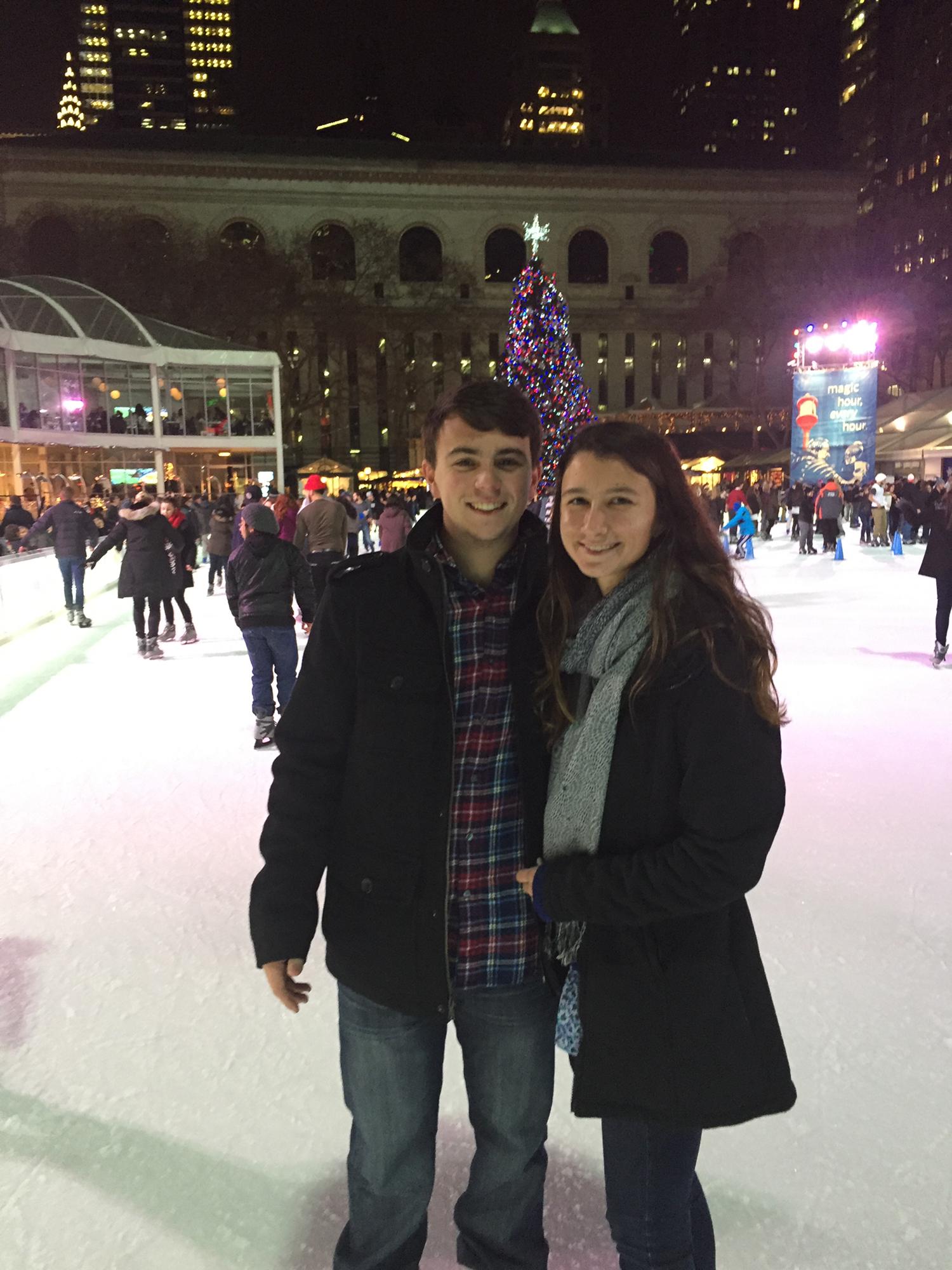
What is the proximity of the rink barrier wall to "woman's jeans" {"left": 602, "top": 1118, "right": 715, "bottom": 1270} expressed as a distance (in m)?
8.29

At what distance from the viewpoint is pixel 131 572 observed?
7.77 meters

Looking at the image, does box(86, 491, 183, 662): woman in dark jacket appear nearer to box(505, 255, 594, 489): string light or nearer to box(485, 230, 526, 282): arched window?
box(505, 255, 594, 489): string light

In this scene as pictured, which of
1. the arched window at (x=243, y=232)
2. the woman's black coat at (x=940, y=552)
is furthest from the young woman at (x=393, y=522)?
the arched window at (x=243, y=232)

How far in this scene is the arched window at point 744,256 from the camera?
4569 cm

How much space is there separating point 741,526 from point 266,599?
10905 mm

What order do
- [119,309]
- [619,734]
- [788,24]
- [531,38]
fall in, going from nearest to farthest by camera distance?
1. [619,734]
2. [119,309]
3. [531,38]
4. [788,24]

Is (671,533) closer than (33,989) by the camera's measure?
Yes

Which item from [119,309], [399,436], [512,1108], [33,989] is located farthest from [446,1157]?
[399,436]

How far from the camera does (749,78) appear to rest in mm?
128625

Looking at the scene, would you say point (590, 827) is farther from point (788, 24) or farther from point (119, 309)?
point (788, 24)

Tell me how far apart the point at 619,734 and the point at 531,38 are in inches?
5461

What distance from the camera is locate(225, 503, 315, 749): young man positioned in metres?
5.16

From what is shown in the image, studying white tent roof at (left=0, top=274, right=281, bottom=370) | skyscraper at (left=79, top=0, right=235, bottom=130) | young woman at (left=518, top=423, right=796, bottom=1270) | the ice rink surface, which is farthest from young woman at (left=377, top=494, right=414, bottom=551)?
skyscraper at (left=79, top=0, right=235, bottom=130)

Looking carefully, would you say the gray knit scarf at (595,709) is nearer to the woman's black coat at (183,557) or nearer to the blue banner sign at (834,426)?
the woman's black coat at (183,557)
